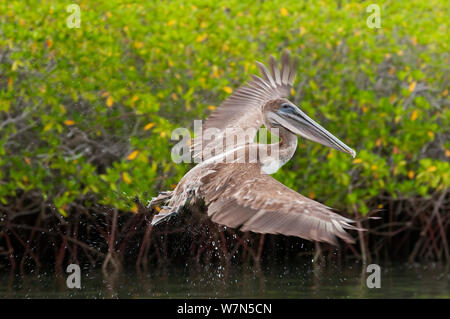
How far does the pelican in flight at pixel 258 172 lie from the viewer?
7355mm

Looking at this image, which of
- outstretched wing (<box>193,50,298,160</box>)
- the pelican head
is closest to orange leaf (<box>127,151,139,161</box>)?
outstretched wing (<box>193,50,298,160</box>)

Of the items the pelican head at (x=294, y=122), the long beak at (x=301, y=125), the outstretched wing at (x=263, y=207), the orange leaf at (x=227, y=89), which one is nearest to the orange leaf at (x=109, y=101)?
the orange leaf at (x=227, y=89)

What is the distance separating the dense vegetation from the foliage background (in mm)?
19

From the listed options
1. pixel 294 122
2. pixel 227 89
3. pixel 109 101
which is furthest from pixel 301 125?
pixel 109 101

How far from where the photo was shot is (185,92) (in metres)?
12.1

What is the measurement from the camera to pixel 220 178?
27.1ft

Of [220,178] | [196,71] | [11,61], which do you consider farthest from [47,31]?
[220,178]

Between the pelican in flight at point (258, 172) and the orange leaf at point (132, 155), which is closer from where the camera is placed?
the pelican in flight at point (258, 172)

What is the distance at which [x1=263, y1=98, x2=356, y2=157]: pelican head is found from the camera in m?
8.77

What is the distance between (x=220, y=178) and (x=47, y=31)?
4.30m

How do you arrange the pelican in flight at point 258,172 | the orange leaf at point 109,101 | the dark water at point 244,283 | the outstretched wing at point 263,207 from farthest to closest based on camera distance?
the orange leaf at point 109,101, the dark water at point 244,283, the pelican in flight at point 258,172, the outstretched wing at point 263,207

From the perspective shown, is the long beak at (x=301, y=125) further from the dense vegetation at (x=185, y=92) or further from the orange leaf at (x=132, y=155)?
the orange leaf at (x=132, y=155)

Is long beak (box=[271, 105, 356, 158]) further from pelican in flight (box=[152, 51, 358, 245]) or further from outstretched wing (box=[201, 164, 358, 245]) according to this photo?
outstretched wing (box=[201, 164, 358, 245])
